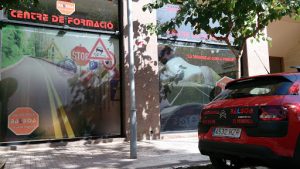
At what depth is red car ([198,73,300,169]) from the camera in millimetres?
5297

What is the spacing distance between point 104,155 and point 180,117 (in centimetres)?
417

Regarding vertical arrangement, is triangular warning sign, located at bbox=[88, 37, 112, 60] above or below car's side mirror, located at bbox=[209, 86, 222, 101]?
above

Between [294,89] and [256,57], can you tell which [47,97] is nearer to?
[294,89]

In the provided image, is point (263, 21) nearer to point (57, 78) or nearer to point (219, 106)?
point (219, 106)

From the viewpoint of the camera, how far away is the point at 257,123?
5.51m

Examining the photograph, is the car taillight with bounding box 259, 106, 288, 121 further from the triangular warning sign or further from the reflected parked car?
the reflected parked car

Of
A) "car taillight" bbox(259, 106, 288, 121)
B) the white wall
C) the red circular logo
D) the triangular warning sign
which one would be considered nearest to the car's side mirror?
the white wall

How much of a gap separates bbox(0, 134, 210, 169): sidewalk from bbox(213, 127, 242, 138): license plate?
1.93 metres

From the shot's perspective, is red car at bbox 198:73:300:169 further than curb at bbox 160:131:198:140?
No

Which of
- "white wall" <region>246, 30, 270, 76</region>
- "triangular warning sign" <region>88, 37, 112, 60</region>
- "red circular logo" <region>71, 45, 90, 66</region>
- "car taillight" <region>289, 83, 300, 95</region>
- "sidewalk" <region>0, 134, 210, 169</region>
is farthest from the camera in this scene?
"white wall" <region>246, 30, 270, 76</region>

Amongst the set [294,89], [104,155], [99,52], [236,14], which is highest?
[236,14]

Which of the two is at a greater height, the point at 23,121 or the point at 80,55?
the point at 80,55

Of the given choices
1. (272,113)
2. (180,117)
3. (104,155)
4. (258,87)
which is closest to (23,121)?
(104,155)

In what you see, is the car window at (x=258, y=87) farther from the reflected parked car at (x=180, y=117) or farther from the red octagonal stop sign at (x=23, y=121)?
the reflected parked car at (x=180, y=117)
